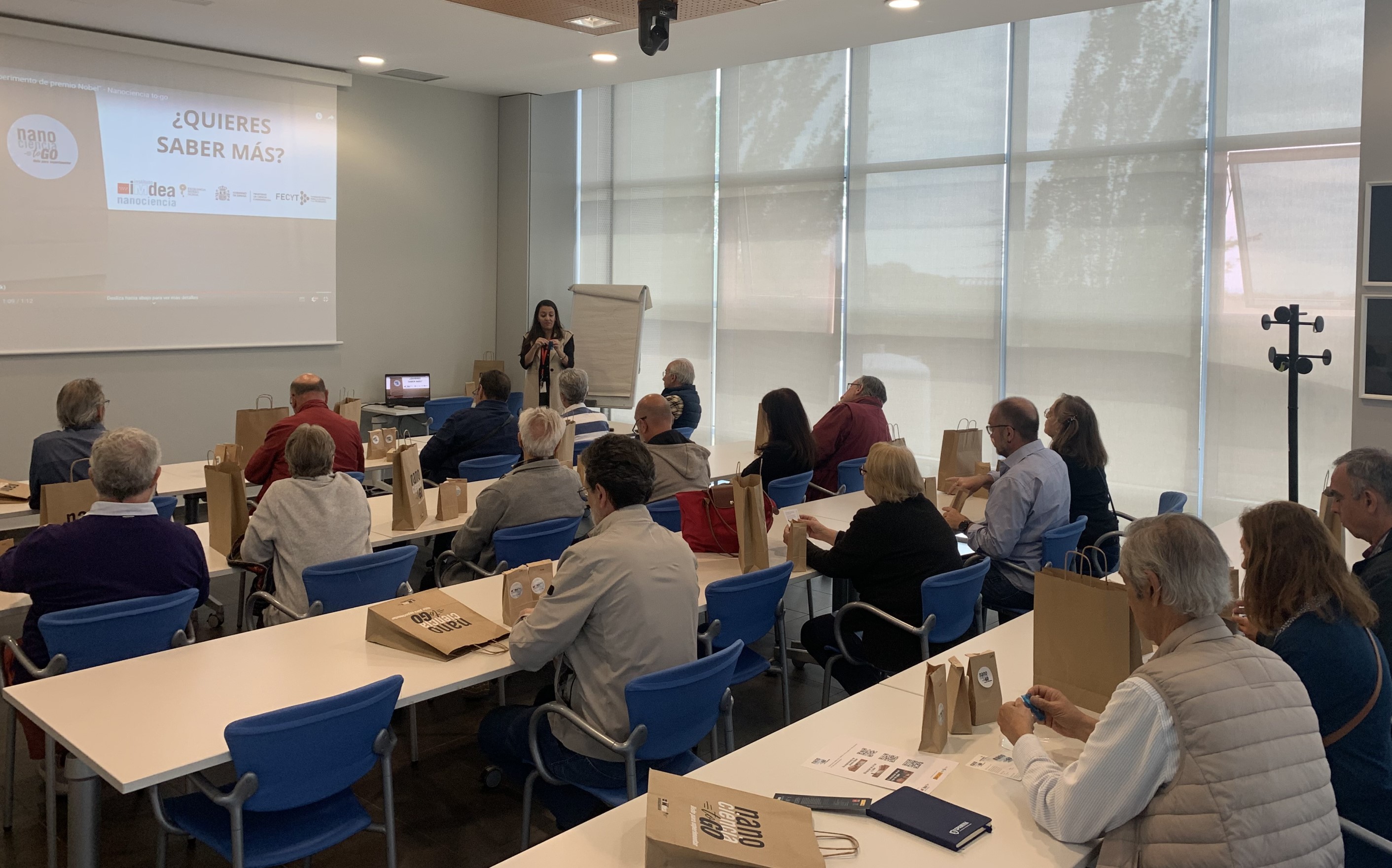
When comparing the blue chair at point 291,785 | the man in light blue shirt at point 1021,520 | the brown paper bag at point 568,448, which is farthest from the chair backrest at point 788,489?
the blue chair at point 291,785

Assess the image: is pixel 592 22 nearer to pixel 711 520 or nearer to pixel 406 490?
pixel 406 490

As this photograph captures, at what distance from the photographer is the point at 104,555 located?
3.24m

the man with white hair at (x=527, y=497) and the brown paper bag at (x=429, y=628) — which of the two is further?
the man with white hair at (x=527, y=497)

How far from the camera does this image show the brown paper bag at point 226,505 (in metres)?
4.16

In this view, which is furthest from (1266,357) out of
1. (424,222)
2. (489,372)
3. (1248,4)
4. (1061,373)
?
(424,222)

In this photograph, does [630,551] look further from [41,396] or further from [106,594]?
[41,396]

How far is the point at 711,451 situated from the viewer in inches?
290

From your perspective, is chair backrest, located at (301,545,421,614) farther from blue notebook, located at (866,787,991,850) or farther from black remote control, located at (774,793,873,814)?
blue notebook, located at (866,787,991,850)

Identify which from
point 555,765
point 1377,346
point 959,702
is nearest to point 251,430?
point 555,765

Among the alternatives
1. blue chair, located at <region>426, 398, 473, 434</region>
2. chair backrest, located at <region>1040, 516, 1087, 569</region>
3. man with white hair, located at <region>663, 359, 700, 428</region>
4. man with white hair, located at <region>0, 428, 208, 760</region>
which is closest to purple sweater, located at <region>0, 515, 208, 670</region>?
man with white hair, located at <region>0, 428, 208, 760</region>

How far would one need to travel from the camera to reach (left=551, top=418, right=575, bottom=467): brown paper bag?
18.3 ft

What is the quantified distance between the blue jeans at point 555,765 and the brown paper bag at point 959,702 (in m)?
0.81

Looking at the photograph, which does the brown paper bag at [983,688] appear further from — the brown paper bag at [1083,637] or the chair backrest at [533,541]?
the chair backrest at [533,541]

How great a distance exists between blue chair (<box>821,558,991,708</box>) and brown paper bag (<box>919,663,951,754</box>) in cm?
114
